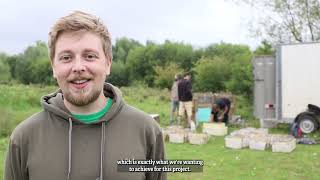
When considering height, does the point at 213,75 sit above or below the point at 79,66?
above

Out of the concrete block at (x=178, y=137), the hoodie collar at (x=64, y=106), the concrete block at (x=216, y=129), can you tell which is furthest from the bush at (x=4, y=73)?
the hoodie collar at (x=64, y=106)

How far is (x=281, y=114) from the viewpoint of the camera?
1386cm

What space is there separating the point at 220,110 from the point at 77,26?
44.4ft

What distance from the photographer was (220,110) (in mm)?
15414

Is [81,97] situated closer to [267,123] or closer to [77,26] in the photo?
[77,26]

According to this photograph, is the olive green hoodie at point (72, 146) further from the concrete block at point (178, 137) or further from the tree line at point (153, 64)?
the tree line at point (153, 64)

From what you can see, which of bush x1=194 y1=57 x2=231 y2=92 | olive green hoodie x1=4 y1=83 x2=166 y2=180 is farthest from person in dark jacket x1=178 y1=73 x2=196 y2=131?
bush x1=194 y1=57 x2=231 y2=92

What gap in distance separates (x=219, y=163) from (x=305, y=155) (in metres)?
2.20

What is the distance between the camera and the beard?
2.16 meters

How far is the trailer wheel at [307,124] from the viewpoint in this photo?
1312cm

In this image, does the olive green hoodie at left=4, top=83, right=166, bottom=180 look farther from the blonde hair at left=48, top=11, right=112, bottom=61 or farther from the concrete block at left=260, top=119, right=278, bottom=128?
the concrete block at left=260, top=119, right=278, bottom=128

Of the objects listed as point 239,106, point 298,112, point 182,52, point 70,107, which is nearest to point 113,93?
point 70,107

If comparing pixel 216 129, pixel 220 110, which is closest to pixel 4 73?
pixel 220 110

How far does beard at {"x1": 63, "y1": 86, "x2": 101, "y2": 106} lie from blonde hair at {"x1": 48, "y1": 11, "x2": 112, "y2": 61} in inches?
8.4
